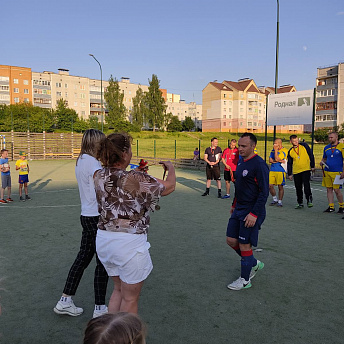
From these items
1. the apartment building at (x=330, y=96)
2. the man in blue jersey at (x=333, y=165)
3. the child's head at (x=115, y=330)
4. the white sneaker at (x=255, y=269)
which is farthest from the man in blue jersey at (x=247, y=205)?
the apartment building at (x=330, y=96)

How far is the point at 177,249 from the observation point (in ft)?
18.8

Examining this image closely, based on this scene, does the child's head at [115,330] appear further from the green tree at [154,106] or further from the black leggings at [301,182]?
the green tree at [154,106]

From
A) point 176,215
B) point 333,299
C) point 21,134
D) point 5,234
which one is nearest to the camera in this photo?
point 333,299

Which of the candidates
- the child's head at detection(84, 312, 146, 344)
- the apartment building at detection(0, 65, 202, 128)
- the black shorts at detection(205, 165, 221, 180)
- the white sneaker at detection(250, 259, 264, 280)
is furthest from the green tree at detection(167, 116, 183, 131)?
the child's head at detection(84, 312, 146, 344)

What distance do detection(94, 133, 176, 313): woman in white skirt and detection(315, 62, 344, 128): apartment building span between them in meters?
78.3

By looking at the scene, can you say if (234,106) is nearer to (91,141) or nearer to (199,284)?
(199,284)

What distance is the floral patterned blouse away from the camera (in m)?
2.39

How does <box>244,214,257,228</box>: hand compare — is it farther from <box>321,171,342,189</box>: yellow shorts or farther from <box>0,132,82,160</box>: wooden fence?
<box>0,132,82,160</box>: wooden fence

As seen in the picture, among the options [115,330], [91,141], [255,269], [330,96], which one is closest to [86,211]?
[91,141]

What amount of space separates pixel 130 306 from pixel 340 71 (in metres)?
81.0

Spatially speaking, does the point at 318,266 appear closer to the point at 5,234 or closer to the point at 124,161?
the point at 124,161

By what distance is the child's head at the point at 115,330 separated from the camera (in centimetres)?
133

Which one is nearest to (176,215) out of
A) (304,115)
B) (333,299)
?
(333,299)

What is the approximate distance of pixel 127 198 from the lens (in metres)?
2.40
